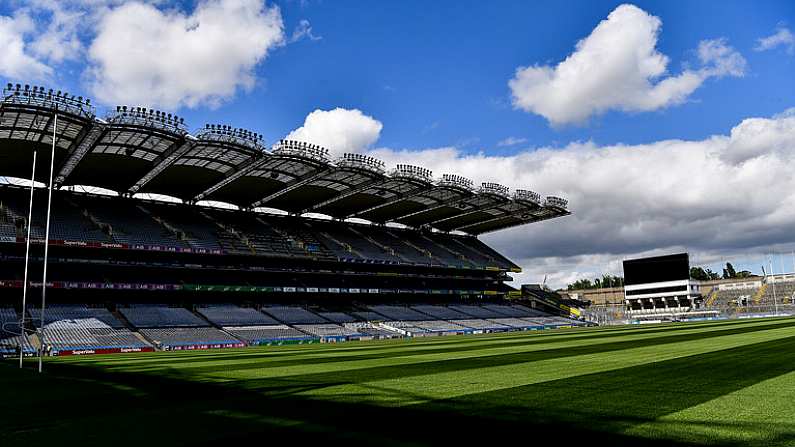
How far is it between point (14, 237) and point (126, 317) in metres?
10.6

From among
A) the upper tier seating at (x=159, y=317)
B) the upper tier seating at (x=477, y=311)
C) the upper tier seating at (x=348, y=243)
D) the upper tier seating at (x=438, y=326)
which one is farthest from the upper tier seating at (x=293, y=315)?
the upper tier seating at (x=477, y=311)

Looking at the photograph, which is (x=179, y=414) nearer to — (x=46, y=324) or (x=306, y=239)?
(x=46, y=324)

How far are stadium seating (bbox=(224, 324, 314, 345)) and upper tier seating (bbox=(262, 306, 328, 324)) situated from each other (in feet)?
9.96

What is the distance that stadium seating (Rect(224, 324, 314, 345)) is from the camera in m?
46.1

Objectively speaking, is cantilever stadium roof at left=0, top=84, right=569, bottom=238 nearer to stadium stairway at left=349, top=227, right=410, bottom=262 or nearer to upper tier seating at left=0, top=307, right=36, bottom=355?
stadium stairway at left=349, top=227, right=410, bottom=262

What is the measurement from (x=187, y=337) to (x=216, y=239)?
15150mm

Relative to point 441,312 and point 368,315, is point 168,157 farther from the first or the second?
point 441,312

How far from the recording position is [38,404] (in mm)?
11125

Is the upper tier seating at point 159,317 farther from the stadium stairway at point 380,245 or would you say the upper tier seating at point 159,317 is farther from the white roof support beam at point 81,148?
the stadium stairway at point 380,245

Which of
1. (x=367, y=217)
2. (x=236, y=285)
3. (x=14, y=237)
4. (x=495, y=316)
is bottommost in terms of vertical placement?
(x=495, y=316)

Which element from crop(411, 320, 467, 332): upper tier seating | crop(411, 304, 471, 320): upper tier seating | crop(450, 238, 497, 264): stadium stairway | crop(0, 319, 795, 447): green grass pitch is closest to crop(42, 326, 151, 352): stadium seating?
crop(0, 319, 795, 447): green grass pitch

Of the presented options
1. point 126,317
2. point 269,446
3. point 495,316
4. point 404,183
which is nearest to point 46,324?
point 126,317

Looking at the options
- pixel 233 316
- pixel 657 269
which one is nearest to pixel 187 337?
pixel 233 316

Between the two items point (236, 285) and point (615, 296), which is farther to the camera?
point (615, 296)
